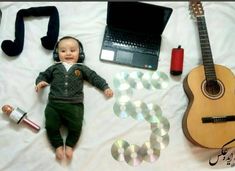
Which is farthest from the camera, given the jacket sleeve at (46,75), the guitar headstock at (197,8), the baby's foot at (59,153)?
the guitar headstock at (197,8)

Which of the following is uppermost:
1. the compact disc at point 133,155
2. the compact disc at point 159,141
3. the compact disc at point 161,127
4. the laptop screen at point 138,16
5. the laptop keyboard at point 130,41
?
the laptop screen at point 138,16

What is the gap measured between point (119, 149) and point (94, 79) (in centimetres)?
30

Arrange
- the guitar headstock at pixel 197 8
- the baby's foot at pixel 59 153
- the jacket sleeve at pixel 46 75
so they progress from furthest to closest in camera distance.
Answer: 1. the guitar headstock at pixel 197 8
2. the jacket sleeve at pixel 46 75
3. the baby's foot at pixel 59 153

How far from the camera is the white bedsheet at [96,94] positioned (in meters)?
1.18

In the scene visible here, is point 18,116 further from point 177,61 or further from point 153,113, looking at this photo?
point 177,61

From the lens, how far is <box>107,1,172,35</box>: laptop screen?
50.1 inches

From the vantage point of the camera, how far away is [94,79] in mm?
1284

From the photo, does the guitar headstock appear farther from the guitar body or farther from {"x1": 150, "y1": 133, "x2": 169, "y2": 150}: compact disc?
{"x1": 150, "y1": 133, "x2": 169, "y2": 150}: compact disc

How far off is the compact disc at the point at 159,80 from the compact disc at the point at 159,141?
215 millimetres

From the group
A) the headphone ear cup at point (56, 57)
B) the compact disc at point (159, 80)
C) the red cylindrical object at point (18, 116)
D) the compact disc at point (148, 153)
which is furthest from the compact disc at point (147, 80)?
the red cylindrical object at point (18, 116)

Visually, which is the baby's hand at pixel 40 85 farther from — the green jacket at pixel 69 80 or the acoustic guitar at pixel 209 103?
the acoustic guitar at pixel 209 103

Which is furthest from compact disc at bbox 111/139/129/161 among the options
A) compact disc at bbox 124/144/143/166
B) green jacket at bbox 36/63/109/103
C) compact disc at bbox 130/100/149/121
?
green jacket at bbox 36/63/109/103

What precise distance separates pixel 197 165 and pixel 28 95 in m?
0.71

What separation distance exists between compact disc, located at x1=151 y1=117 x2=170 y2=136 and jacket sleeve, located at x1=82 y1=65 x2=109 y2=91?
0.25m
